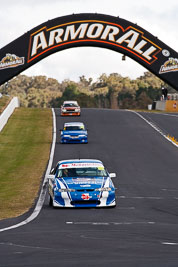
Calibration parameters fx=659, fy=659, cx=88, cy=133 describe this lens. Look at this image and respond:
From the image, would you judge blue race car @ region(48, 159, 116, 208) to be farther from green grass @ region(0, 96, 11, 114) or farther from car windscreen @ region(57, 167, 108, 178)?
green grass @ region(0, 96, 11, 114)

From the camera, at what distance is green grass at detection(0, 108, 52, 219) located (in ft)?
71.8

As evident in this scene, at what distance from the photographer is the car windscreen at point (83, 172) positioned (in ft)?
65.5

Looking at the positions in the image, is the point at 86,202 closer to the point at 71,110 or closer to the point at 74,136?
the point at 74,136

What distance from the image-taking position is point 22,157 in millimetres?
38719

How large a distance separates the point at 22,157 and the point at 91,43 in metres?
7.88

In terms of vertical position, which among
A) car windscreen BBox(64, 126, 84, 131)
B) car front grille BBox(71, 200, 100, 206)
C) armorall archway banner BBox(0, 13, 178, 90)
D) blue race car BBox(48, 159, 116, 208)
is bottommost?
car windscreen BBox(64, 126, 84, 131)

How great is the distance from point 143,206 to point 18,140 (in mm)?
29499

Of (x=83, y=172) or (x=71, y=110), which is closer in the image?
(x=83, y=172)

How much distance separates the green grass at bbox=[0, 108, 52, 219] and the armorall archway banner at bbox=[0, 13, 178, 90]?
5.28 meters

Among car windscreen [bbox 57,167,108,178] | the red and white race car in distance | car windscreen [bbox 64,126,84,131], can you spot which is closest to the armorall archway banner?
car windscreen [bbox 64,126,84,131]

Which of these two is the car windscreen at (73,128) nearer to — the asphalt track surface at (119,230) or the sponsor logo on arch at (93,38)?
the sponsor logo on arch at (93,38)

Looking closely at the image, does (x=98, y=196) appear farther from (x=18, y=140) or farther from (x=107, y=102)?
(x=107, y=102)

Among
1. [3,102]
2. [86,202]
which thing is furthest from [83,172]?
[3,102]

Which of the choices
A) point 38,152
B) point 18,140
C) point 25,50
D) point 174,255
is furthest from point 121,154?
point 174,255
